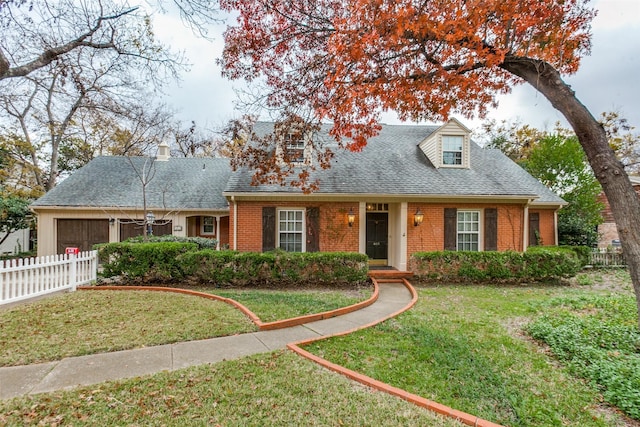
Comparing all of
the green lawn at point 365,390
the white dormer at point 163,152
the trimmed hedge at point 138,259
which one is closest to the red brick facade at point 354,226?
the trimmed hedge at point 138,259

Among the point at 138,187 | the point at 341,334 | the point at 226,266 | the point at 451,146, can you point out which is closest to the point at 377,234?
the point at 451,146

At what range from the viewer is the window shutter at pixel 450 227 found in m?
11.1

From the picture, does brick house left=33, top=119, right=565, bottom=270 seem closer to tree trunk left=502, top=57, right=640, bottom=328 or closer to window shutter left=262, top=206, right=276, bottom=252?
window shutter left=262, top=206, right=276, bottom=252

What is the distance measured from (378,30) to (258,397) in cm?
526

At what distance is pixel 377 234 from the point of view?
38.3ft

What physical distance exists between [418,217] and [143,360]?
9.27 meters

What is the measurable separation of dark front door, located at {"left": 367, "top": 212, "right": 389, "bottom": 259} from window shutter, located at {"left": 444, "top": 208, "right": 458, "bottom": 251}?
220 centimetres

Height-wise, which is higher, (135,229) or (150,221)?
(150,221)

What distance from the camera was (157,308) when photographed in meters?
6.26

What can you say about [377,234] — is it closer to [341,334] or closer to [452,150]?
[452,150]

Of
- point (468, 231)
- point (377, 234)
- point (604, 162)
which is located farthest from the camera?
point (377, 234)

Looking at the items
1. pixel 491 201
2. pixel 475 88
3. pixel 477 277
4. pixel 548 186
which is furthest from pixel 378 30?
pixel 548 186

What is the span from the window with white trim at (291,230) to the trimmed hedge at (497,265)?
14.1 feet

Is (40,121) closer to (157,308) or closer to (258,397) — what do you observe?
(157,308)
